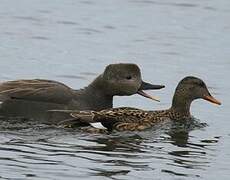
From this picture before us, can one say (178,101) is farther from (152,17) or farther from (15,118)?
(152,17)

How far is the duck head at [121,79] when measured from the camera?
1511 centimetres

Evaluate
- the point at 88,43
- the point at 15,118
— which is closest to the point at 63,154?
the point at 15,118

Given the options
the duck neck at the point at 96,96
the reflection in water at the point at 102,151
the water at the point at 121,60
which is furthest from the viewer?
the duck neck at the point at 96,96

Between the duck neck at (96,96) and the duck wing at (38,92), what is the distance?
0.20m

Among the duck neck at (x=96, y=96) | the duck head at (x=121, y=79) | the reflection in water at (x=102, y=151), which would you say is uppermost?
the duck head at (x=121, y=79)

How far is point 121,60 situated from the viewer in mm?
19406

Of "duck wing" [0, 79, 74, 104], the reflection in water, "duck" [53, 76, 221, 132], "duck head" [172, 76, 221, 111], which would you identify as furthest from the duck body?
"duck head" [172, 76, 221, 111]

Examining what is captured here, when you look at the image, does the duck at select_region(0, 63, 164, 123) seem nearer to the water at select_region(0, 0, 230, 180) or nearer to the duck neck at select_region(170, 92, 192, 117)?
the duck neck at select_region(170, 92, 192, 117)

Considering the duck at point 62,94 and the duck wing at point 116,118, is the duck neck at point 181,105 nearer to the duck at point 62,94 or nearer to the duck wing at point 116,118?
the duck at point 62,94

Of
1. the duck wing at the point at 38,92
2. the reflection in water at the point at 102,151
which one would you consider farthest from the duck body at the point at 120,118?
the duck wing at the point at 38,92

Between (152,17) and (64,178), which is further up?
(152,17)

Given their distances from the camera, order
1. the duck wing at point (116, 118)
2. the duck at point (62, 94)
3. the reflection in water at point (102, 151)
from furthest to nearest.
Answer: the duck at point (62, 94), the duck wing at point (116, 118), the reflection in water at point (102, 151)

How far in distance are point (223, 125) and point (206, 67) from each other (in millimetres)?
4040

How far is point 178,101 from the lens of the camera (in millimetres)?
15133
